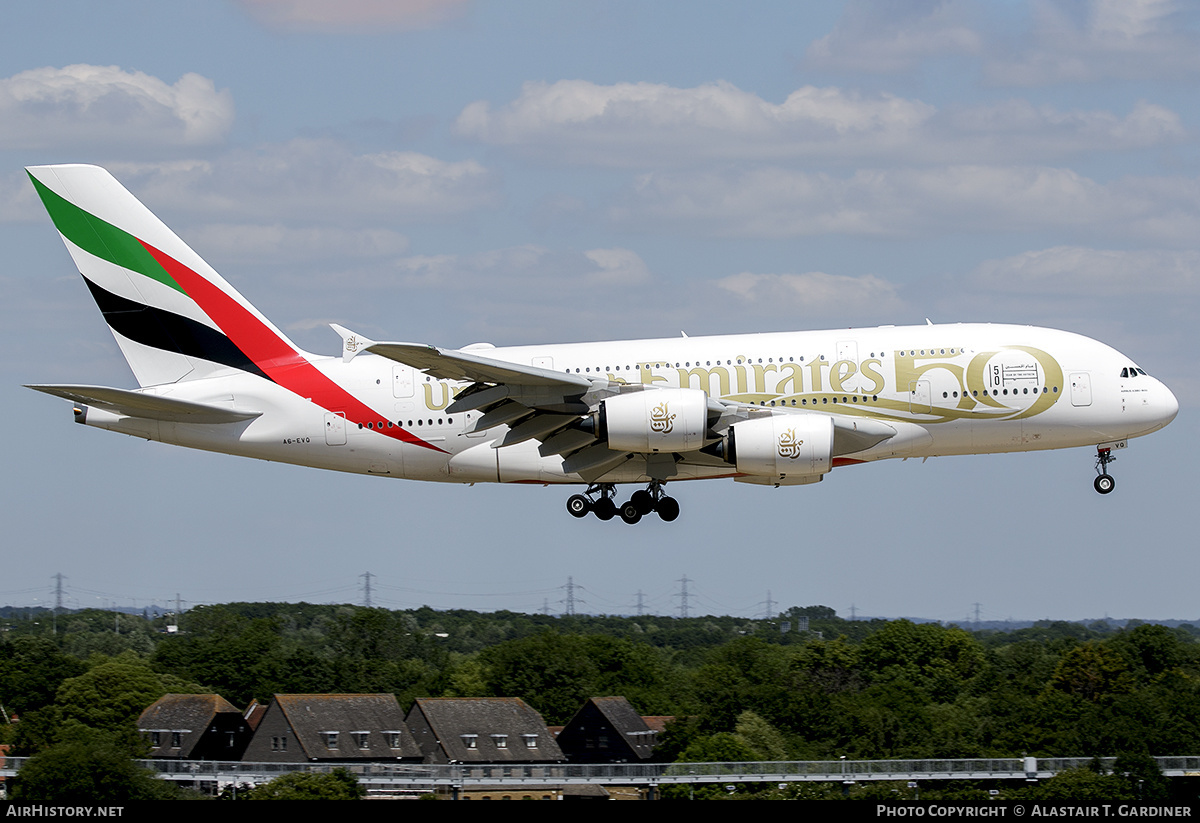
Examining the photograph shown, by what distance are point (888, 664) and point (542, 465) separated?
296ft

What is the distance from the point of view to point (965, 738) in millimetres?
95125

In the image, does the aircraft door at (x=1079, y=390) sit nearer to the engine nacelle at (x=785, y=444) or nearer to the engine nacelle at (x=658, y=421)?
the engine nacelle at (x=785, y=444)

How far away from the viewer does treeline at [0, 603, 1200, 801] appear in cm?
9106

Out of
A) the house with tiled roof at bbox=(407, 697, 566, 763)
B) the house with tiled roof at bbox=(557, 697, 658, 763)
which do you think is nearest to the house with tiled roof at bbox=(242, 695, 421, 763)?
the house with tiled roof at bbox=(407, 697, 566, 763)

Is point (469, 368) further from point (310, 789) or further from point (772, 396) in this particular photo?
point (310, 789)

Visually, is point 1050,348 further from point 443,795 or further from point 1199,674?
point 1199,674

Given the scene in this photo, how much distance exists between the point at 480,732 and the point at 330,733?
955 cm

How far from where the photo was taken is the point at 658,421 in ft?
140

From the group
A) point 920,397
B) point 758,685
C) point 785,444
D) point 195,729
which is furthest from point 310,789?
point 758,685

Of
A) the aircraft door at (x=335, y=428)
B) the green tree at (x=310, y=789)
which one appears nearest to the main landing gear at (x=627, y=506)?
the aircraft door at (x=335, y=428)

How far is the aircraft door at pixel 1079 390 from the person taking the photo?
4525cm

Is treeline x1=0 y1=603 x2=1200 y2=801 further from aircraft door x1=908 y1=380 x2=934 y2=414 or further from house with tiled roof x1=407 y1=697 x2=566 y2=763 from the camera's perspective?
aircraft door x1=908 y1=380 x2=934 y2=414

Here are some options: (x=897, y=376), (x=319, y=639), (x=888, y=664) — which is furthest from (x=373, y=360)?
(x=319, y=639)

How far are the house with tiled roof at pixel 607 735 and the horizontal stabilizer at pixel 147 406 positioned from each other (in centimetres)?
5503
